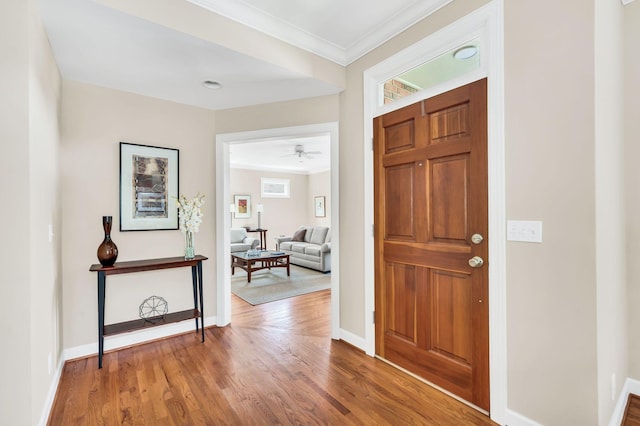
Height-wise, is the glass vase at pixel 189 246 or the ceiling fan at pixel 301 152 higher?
the ceiling fan at pixel 301 152

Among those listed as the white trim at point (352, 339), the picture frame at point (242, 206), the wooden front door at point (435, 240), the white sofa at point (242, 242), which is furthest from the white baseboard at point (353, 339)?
the picture frame at point (242, 206)

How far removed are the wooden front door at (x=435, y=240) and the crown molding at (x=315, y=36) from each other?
25.3 inches

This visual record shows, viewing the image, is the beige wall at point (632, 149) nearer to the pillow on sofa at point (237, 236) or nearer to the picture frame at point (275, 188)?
the pillow on sofa at point (237, 236)

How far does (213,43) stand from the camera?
201 cm

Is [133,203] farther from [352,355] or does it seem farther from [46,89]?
[352,355]

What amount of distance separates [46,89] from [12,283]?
1257mm

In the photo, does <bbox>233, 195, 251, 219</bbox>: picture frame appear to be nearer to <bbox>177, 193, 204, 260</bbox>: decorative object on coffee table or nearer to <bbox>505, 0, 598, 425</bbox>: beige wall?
<bbox>177, 193, 204, 260</bbox>: decorative object on coffee table

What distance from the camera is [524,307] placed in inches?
64.0

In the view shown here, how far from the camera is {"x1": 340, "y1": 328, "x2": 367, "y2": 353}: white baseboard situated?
2676mm

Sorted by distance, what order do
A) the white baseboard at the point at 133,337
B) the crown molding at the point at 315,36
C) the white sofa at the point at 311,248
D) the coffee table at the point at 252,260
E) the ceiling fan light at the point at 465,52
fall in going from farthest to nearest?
the white sofa at the point at 311,248 → the coffee table at the point at 252,260 → the white baseboard at the point at 133,337 → the crown molding at the point at 315,36 → the ceiling fan light at the point at 465,52

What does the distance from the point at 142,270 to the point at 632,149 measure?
3829mm

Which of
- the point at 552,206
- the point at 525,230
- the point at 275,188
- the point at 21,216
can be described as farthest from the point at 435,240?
the point at 275,188

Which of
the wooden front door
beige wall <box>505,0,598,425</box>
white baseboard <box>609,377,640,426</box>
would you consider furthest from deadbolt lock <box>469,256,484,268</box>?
white baseboard <box>609,377,640,426</box>

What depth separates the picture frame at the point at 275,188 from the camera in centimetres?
860
